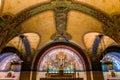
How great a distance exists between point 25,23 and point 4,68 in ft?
15.4

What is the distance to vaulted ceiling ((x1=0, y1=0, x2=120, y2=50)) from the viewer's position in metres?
6.80

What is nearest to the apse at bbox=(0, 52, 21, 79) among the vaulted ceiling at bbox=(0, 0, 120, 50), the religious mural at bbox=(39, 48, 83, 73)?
the religious mural at bbox=(39, 48, 83, 73)

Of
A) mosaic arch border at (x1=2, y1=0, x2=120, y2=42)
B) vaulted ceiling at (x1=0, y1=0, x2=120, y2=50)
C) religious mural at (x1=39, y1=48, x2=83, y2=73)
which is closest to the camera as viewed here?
vaulted ceiling at (x1=0, y1=0, x2=120, y2=50)

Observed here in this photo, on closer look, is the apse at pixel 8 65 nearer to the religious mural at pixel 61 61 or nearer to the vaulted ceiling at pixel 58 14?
the religious mural at pixel 61 61

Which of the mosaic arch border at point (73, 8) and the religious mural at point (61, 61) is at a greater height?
the mosaic arch border at point (73, 8)

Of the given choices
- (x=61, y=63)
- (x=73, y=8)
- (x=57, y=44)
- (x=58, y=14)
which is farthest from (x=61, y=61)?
(x=73, y=8)

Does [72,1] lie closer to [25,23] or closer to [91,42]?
[25,23]

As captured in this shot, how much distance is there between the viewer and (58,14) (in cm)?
762

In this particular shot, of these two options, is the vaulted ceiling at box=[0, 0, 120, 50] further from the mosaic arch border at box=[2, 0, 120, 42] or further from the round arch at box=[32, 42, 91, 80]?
the round arch at box=[32, 42, 91, 80]

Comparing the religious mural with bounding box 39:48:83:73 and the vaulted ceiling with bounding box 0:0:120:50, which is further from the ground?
the vaulted ceiling with bounding box 0:0:120:50

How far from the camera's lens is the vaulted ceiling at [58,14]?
268 inches

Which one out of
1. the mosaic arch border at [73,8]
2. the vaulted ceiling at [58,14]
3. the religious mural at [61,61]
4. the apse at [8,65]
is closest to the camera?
the vaulted ceiling at [58,14]

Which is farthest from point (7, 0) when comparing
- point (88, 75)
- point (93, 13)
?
point (88, 75)

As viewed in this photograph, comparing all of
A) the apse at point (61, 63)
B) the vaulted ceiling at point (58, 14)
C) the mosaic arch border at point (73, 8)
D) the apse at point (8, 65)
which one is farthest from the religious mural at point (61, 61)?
the mosaic arch border at point (73, 8)
